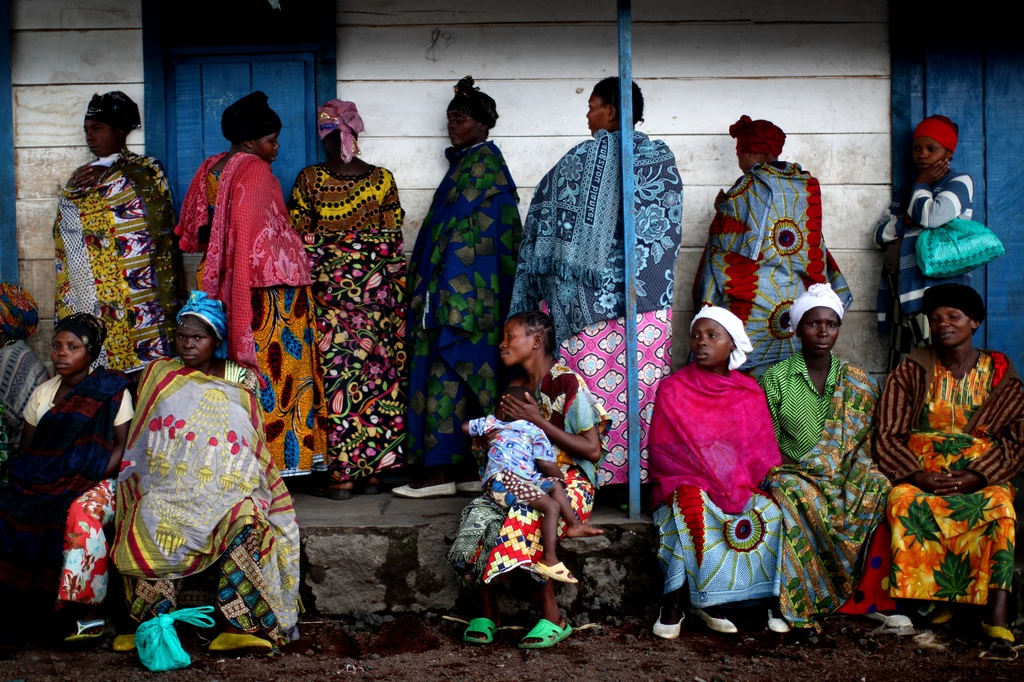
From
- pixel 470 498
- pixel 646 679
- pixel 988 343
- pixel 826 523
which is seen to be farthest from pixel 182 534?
pixel 988 343

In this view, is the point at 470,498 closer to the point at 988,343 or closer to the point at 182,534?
the point at 182,534

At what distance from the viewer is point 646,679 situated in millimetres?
3619

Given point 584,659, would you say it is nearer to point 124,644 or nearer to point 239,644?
point 239,644

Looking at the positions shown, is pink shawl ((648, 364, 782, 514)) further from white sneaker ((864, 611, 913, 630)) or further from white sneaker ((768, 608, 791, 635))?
white sneaker ((864, 611, 913, 630))

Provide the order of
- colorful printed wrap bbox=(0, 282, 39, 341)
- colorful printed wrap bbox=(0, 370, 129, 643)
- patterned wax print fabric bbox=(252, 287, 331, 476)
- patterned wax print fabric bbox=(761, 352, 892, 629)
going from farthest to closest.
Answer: colorful printed wrap bbox=(0, 282, 39, 341) → patterned wax print fabric bbox=(252, 287, 331, 476) → patterned wax print fabric bbox=(761, 352, 892, 629) → colorful printed wrap bbox=(0, 370, 129, 643)

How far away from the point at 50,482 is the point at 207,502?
714 mm

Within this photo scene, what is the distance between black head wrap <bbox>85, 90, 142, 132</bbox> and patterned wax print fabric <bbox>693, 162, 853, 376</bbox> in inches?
121

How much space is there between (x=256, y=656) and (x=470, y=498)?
1331 mm

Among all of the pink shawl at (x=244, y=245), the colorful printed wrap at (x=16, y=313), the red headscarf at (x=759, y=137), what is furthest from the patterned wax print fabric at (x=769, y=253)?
the colorful printed wrap at (x=16, y=313)

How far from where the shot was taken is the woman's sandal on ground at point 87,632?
3.95 metres

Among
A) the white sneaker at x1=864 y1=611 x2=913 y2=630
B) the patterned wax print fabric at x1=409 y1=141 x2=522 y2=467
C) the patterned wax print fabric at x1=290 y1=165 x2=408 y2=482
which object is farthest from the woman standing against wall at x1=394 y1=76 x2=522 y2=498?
the white sneaker at x1=864 y1=611 x2=913 y2=630

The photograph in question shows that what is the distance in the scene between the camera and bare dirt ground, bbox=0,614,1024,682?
145 inches

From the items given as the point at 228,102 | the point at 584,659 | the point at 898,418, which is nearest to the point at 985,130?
the point at 898,418

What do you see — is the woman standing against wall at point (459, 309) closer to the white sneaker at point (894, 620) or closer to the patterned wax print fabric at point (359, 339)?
the patterned wax print fabric at point (359, 339)
